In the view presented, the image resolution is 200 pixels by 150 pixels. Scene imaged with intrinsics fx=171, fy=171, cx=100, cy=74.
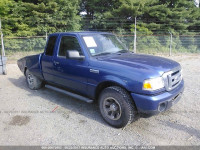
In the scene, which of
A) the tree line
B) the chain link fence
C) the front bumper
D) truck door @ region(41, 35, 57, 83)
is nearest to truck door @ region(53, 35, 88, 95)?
truck door @ region(41, 35, 57, 83)

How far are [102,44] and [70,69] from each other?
0.95 meters

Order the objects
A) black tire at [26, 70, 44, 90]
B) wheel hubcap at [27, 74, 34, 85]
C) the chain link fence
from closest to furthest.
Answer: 1. black tire at [26, 70, 44, 90]
2. wheel hubcap at [27, 74, 34, 85]
3. the chain link fence

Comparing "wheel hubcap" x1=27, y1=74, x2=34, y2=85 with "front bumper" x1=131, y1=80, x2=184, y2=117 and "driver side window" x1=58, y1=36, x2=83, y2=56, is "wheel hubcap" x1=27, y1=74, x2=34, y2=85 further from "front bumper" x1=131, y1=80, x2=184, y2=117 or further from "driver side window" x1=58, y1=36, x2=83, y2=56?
"front bumper" x1=131, y1=80, x2=184, y2=117

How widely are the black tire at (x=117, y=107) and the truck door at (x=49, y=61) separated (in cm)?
179

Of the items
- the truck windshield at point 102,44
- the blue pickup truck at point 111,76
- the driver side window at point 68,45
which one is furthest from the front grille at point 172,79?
the driver side window at point 68,45

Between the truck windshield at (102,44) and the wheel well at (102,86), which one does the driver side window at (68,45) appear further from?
the wheel well at (102,86)

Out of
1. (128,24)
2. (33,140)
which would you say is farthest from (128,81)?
(128,24)

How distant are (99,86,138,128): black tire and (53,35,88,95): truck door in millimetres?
607

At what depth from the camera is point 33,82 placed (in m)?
5.52

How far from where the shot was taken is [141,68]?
304 centimetres

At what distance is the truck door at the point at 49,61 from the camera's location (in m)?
4.51

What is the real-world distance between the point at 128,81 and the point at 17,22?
14162 millimetres

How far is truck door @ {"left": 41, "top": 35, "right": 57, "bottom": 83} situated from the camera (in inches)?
177

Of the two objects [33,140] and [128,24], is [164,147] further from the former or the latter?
[128,24]
